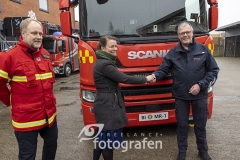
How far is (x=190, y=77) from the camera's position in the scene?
2.90m

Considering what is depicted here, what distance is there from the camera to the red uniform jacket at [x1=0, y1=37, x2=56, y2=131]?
85.2 inches

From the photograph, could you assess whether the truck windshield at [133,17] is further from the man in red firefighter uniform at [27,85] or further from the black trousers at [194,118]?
the man in red firefighter uniform at [27,85]

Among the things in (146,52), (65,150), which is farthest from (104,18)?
(65,150)

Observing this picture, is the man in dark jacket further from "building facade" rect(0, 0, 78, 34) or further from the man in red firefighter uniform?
"building facade" rect(0, 0, 78, 34)

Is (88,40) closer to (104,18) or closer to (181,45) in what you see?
(104,18)

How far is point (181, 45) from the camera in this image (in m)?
2.98

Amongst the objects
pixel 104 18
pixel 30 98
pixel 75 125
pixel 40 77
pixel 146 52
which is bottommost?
pixel 75 125

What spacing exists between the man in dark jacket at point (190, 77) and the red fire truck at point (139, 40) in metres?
0.44

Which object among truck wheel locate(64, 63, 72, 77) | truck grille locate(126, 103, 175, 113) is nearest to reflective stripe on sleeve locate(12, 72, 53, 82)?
truck grille locate(126, 103, 175, 113)

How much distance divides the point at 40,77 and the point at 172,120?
2.27m

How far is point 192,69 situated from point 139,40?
36.9 inches

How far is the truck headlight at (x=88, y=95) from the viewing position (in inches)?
140

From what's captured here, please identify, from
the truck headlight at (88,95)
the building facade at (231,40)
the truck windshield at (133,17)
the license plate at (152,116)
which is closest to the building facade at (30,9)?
the truck windshield at (133,17)

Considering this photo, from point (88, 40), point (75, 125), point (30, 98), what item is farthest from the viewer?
point (75, 125)
